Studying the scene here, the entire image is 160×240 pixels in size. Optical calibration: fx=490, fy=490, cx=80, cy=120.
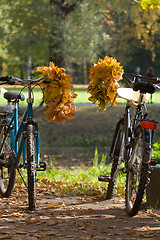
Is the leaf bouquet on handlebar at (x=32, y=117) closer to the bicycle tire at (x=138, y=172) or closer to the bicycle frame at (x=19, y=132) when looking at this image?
the bicycle frame at (x=19, y=132)

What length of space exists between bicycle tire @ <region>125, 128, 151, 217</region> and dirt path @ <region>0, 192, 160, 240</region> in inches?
6.6

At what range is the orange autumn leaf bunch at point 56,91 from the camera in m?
5.62

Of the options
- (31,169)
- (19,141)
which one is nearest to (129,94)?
(31,169)

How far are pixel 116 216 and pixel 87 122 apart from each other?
1301 cm

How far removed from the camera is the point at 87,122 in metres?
18.2

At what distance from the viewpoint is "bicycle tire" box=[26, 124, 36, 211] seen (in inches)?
207

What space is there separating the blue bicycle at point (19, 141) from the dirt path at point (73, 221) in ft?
0.88

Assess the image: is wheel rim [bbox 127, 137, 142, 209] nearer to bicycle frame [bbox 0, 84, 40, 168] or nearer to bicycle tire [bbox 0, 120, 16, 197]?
bicycle frame [bbox 0, 84, 40, 168]

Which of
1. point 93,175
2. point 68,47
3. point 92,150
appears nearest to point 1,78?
point 93,175

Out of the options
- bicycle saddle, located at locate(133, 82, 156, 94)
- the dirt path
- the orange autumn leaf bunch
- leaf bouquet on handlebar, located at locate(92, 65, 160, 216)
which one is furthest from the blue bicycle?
bicycle saddle, located at locate(133, 82, 156, 94)

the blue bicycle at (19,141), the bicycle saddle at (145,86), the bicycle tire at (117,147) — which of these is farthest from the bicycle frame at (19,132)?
the bicycle saddle at (145,86)

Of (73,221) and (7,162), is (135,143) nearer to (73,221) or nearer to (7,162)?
(73,221)

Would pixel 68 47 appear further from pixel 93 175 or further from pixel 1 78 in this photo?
pixel 1 78

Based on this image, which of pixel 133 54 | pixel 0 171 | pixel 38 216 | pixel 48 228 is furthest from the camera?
pixel 133 54
